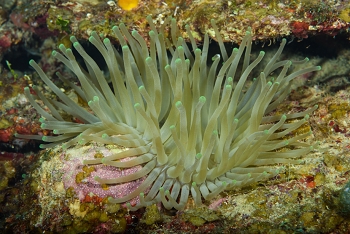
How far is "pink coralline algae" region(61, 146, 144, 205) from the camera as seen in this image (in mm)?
2594

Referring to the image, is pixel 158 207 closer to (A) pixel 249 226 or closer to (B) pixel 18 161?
(A) pixel 249 226

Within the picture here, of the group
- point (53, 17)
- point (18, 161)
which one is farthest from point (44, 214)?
point (53, 17)

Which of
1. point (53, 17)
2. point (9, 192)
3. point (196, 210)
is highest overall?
point (53, 17)

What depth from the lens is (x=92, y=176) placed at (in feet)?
8.63

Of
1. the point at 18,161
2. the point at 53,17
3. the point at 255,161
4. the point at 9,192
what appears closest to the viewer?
the point at 255,161

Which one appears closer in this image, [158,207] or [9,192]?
[158,207]

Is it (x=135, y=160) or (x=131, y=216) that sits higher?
(x=135, y=160)

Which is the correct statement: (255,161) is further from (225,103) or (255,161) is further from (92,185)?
(92,185)

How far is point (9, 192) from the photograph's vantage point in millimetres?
4004

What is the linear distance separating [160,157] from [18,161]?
2938 mm

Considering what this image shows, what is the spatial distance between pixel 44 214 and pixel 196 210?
1288mm

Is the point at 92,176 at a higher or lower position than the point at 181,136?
lower

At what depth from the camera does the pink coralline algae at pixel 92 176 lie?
2.59m

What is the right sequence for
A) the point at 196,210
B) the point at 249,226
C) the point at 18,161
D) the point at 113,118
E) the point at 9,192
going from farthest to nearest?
the point at 18,161 → the point at 9,192 → the point at 113,118 → the point at 196,210 → the point at 249,226
